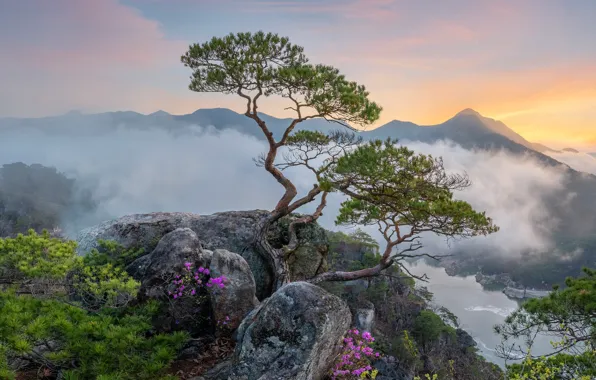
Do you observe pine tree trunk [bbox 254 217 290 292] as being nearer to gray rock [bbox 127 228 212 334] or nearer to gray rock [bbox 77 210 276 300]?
gray rock [bbox 77 210 276 300]

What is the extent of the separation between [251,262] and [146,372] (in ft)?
19.4

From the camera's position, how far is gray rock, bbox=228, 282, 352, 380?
183 inches

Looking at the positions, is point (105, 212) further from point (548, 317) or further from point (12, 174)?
point (548, 317)

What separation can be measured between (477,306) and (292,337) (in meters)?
120

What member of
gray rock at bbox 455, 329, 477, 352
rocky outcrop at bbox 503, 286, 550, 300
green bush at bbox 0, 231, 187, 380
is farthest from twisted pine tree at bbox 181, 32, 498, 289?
rocky outcrop at bbox 503, 286, 550, 300

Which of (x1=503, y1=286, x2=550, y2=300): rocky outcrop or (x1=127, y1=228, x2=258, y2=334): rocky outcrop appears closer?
(x1=127, y1=228, x2=258, y2=334): rocky outcrop

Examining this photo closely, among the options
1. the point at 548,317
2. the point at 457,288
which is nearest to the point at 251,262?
the point at 548,317

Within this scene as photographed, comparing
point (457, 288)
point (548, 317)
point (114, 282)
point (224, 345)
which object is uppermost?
point (114, 282)

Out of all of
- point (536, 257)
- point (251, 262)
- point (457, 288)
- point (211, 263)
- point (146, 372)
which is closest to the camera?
point (146, 372)

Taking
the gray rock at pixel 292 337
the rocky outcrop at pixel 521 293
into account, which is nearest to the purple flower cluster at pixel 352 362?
the gray rock at pixel 292 337

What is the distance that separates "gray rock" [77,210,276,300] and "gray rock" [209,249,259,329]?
9.55 feet

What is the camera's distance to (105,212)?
16688cm

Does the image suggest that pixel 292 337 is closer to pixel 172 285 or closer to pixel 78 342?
pixel 78 342

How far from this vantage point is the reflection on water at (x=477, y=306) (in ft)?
257
